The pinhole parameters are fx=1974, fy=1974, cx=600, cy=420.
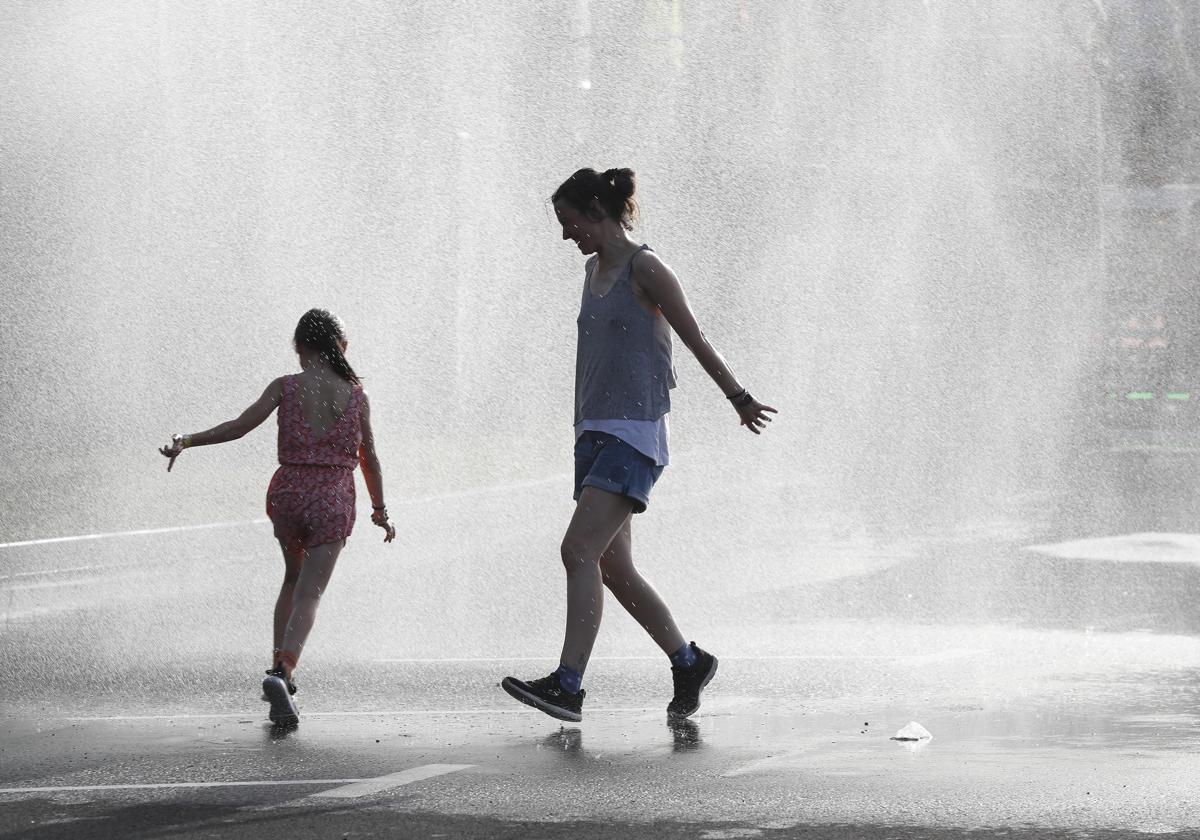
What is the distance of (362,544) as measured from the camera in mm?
13828

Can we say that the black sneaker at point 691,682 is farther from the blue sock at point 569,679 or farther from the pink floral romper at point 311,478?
the pink floral romper at point 311,478

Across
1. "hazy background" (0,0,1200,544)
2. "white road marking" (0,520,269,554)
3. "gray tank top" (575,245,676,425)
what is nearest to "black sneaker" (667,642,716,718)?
"gray tank top" (575,245,676,425)

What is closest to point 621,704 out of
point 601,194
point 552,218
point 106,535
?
point 601,194

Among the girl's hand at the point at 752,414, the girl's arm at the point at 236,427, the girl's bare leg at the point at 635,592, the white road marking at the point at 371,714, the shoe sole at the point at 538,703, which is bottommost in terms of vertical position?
the white road marking at the point at 371,714

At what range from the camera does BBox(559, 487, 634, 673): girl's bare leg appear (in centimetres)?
595

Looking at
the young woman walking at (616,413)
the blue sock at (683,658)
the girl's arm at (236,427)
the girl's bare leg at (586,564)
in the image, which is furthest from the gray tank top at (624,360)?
the girl's arm at (236,427)

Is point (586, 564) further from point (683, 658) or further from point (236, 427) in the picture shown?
point (236, 427)

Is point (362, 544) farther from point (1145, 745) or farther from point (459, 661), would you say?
point (1145, 745)

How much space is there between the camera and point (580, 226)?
6.18m

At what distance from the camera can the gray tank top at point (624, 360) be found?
607 cm

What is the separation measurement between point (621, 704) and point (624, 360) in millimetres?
1294

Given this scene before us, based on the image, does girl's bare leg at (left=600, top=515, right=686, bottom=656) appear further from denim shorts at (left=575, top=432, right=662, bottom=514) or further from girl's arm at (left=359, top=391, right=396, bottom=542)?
girl's arm at (left=359, top=391, right=396, bottom=542)

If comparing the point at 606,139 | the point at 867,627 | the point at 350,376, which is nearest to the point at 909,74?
the point at 606,139

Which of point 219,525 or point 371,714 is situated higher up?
point 219,525
